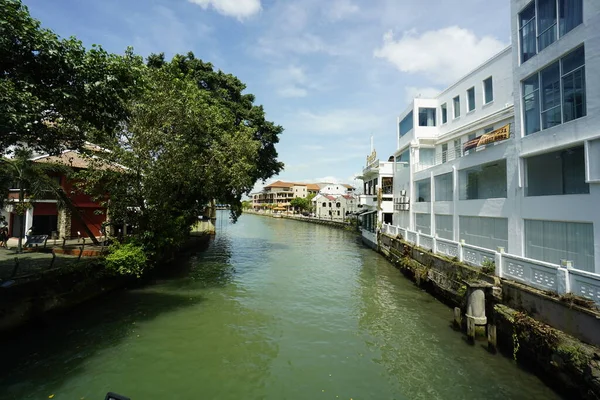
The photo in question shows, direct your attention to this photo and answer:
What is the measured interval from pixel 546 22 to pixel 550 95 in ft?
9.20

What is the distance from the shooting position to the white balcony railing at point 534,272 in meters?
7.64

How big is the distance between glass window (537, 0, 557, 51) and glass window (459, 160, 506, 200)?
507 cm

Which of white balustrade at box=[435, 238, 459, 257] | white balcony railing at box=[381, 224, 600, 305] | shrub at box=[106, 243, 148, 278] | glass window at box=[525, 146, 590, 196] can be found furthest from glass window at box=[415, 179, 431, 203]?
shrub at box=[106, 243, 148, 278]

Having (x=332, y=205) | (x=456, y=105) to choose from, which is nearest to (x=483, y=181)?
(x=456, y=105)

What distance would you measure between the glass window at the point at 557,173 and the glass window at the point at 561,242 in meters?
1.16

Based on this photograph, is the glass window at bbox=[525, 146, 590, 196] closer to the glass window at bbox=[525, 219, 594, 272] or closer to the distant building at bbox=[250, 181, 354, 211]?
the glass window at bbox=[525, 219, 594, 272]

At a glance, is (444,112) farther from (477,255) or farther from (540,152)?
(477,255)

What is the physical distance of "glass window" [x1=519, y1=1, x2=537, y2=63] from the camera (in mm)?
12282

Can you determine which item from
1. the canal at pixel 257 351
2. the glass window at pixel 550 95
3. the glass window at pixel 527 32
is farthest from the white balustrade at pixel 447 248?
the glass window at pixel 527 32

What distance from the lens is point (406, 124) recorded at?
29641 mm

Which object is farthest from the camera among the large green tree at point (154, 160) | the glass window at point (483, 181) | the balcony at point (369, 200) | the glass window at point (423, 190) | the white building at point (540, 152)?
the balcony at point (369, 200)

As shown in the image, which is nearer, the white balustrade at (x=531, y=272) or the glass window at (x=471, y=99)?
the white balustrade at (x=531, y=272)

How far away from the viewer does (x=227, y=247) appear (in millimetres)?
31547

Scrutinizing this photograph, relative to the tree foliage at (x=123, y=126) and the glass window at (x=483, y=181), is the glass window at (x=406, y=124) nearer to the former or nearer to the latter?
the glass window at (x=483, y=181)
